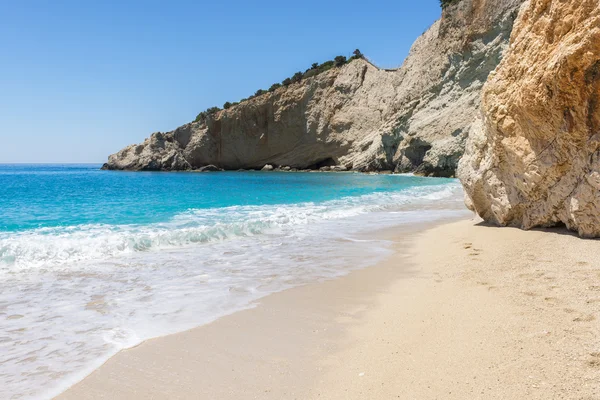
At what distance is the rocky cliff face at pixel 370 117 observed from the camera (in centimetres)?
3847

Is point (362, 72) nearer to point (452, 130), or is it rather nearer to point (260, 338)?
point (452, 130)

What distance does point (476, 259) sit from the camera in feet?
20.0

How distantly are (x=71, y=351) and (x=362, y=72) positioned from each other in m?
Answer: 58.0

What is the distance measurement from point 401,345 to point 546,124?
4517mm

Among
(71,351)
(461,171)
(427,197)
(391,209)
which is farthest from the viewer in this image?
(427,197)

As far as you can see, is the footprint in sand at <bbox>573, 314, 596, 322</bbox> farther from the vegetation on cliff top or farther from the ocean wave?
the vegetation on cliff top

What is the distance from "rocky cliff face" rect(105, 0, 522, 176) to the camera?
126ft

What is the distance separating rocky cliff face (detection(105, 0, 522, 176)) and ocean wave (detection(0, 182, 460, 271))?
2774 cm

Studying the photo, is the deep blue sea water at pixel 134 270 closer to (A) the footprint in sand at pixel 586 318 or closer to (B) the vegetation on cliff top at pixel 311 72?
(A) the footprint in sand at pixel 586 318

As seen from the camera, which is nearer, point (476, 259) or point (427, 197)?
point (476, 259)

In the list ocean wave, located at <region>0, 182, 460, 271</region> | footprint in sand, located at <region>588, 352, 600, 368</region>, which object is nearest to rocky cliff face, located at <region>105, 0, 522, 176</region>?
ocean wave, located at <region>0, 182, 460, 271</region>

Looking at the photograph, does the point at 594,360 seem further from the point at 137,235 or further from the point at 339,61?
the point at 339,61

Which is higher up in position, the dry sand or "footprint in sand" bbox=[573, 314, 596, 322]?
"footprint in sand" bbox=[573, 314, 596, 322]

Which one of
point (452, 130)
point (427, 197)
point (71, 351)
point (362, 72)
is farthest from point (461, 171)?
point (362, 72)
